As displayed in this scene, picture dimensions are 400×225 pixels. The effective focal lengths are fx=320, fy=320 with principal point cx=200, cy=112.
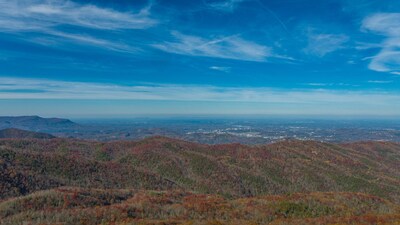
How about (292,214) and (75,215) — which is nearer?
(75,215)

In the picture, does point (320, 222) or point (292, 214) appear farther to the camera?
point (292, 214)

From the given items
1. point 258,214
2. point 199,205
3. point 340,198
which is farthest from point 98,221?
point 340,198

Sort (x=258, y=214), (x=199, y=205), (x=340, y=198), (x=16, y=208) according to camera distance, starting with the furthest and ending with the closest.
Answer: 1. (x=340, y=198)
2. (x=199, y=205)
3. (x=258, y=214)
4. (x=16, y=208)

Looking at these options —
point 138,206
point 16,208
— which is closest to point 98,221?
point 138,206

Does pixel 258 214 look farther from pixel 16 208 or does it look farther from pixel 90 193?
pixel 16 208

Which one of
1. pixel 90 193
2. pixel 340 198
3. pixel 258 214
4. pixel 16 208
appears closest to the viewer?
pixel 16 208

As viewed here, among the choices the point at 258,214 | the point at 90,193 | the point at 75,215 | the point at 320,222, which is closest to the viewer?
the point at 320,222

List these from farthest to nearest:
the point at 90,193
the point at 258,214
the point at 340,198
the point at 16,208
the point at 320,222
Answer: the point at 340,198 → the point at 90,193 → the point at 258,214 → the point at 16,208 → the point at 320,222

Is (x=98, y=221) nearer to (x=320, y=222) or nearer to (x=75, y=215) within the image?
(x=75, y=215)
